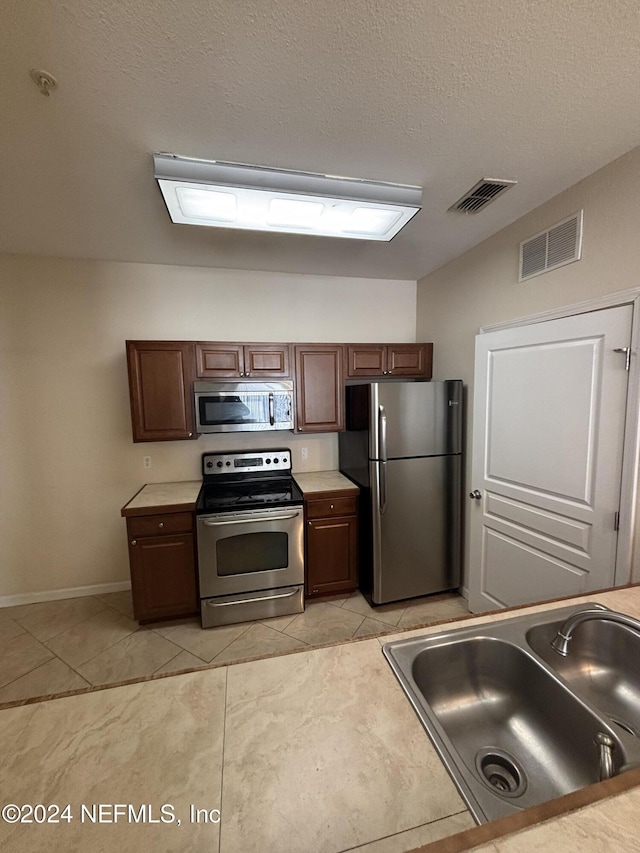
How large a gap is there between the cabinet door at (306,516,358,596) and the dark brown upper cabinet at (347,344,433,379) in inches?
49.2

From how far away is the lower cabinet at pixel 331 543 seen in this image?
103 inches

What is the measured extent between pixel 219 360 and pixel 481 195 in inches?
78.1

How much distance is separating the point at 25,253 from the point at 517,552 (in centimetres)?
402

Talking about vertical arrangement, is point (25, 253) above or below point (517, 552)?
above

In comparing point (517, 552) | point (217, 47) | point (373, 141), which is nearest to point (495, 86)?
point (373, 141)

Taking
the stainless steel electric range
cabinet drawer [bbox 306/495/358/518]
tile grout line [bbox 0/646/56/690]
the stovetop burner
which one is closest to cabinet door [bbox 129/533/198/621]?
the stainless steel electric range

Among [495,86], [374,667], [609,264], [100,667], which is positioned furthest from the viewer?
[100,667]

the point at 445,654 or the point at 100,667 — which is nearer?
the point at 445,654

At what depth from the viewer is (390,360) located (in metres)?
2.99

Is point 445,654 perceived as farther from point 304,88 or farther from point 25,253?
point 25,253

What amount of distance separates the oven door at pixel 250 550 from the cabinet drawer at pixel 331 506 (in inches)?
5.1

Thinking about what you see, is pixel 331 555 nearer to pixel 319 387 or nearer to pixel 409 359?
pixel 319 387

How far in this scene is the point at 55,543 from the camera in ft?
9.05

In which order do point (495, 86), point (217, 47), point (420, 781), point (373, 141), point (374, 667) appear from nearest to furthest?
point (420, 781)
point (374, 667)
point (217, 47)
point (495, 86)
point (373, 141)
